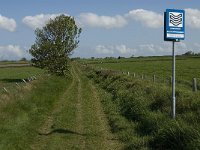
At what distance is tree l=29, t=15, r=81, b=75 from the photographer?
5234cm

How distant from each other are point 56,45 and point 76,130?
37.8 m

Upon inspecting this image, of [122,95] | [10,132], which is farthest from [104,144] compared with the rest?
[122,95]

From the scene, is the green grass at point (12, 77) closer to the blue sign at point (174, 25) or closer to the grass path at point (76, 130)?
the grass path at point (76, 130)

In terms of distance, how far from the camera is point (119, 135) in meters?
13.6

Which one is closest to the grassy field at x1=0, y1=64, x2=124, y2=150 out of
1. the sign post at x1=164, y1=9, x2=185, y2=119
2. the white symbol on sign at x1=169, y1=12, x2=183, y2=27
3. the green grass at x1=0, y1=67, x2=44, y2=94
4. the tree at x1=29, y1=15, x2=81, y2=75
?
the sign post at x1=164, y1=9, x2=185, y2=119

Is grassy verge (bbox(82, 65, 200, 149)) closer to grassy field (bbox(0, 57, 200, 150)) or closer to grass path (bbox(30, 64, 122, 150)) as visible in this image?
grassy field (bbox(0, 57, 200, 150))

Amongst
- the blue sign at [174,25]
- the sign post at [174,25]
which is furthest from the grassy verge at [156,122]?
the blue sign at [174,25]

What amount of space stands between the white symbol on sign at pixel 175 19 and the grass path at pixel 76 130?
3911 millimetres

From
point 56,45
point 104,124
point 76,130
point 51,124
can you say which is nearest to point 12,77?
point 56,45

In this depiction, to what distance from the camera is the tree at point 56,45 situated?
52.3 m

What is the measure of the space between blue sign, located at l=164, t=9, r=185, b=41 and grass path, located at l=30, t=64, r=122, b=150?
11.6 ft

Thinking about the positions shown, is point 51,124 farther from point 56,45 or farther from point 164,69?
point 164,69

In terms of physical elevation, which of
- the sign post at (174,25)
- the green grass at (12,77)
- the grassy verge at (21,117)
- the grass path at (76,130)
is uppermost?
the sign post at (174,25)

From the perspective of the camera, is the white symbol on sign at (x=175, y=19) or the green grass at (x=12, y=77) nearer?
the white symbol on sign at (x=175, y=19)
